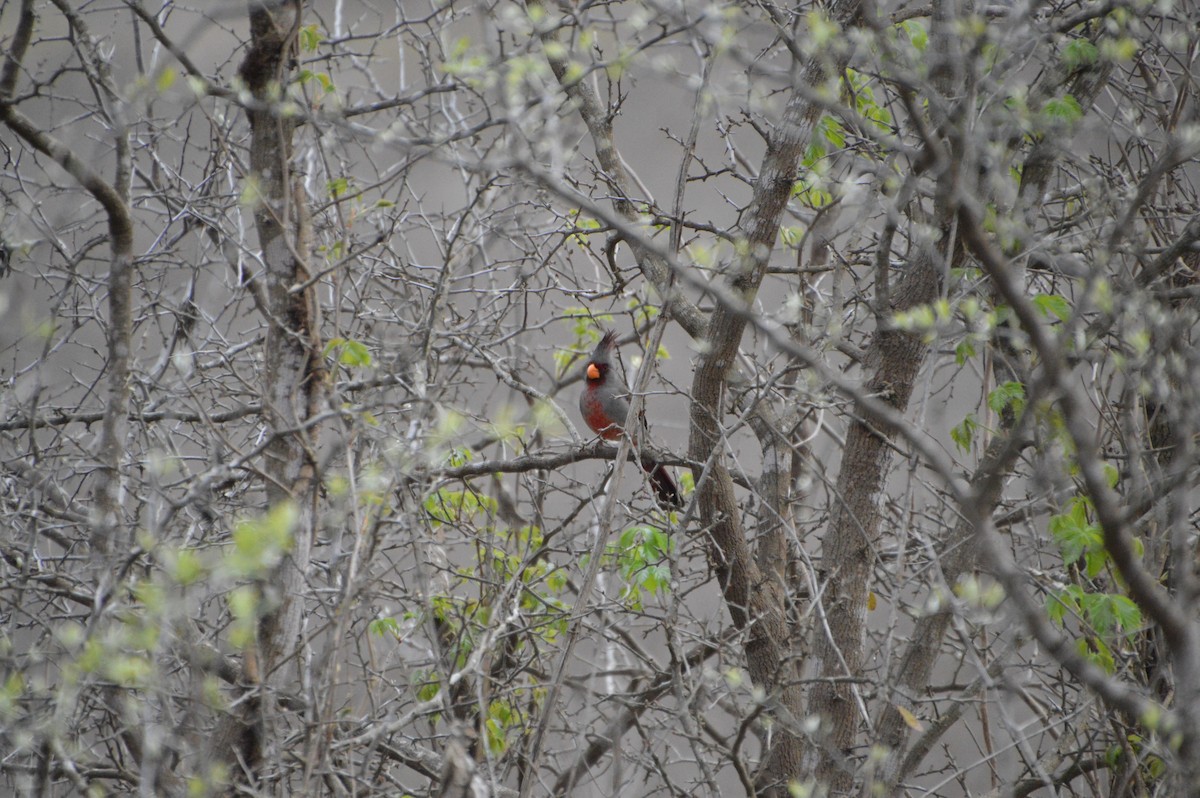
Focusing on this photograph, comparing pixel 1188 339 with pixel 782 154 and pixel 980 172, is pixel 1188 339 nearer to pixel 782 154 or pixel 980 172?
pixel 980 172

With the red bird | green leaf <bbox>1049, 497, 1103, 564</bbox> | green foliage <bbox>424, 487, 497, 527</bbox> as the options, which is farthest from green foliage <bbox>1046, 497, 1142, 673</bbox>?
the red bird

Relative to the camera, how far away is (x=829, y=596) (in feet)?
13.4

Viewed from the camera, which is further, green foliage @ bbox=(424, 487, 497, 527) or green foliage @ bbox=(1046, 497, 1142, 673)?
green foliage @ bbox=(424, 487, 497, 527)

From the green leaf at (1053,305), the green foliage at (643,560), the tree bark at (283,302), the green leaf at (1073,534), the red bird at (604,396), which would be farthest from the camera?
the red bird at (604,396)

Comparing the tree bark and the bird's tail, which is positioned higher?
the bird's tail

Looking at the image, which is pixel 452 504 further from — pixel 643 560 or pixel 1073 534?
pixel 1073 534

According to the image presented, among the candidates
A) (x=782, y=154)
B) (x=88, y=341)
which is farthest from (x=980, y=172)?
(x=88, y=341)

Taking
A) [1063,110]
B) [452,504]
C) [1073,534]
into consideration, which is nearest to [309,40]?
[452,504]

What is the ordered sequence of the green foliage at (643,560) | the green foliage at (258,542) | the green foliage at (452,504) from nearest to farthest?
the green foliage at (258,542)
the green foliage at (643,560)
the green foliage at (452,504)

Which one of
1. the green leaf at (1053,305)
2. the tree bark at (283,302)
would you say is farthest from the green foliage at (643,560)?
the green leaf at (1053,305)

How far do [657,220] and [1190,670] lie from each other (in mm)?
2751

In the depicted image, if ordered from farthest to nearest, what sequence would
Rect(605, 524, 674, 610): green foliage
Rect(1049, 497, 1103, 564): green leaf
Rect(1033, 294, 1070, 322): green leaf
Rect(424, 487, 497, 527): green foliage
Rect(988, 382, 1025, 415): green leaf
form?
1. Rect(424, 487, 497, 527): green foliage
2. Rect(605, 524, 674, 610): green foliage
3. Rect(988, 382, 1025, 415): green leaf
4. Rect(1033, 294, 1070, 322): green leaf
5. Rect(1049, 497, 1103, 564): green leaf

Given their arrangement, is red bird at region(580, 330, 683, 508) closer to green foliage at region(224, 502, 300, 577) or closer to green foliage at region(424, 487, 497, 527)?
green foliage at region(424, 487, 497, 527)

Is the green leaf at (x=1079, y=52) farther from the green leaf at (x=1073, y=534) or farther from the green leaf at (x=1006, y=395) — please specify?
the green leaf at (x=1073, y=534)
